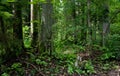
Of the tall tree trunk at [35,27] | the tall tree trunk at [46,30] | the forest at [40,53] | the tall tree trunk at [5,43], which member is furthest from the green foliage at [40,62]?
the tall tree trunk at [35,27]

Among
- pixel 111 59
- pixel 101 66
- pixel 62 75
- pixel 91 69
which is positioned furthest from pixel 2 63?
pixel 111 59

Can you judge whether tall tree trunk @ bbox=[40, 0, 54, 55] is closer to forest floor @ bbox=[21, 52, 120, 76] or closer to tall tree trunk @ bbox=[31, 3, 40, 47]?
tall tree trunk @ bbox=[31, 3, 40, 47]

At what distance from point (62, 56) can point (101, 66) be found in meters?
1.59

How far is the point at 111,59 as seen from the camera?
894cm

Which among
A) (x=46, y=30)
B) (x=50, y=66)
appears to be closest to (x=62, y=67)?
(x=50, y=66)

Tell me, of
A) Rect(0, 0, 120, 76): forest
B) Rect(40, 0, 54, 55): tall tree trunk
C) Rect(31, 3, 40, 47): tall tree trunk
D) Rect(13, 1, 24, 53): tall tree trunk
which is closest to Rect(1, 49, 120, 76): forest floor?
Rect(0, 0, 120, 76): forest

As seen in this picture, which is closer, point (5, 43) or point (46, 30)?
point (5, 43)

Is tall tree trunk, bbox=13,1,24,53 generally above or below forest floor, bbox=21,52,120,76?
above

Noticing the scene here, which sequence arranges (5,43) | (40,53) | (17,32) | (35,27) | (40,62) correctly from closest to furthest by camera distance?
(5,43)
(40,62)
(17,32)
(40,53)
(35,27)

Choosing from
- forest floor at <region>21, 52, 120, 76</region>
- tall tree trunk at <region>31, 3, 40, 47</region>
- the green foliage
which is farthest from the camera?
tall tree trunk at <region>31, 3, 40, 47</region>

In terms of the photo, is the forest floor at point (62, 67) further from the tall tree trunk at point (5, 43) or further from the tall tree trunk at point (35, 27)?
the tall tree trunk at point (35, 27)

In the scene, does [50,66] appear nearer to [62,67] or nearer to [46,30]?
[62,67]

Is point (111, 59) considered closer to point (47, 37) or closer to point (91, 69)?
point (91, 69)

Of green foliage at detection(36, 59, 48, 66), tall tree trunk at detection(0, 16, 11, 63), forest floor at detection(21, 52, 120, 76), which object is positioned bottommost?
forest floor at detection(21, 52, 120, 76)
